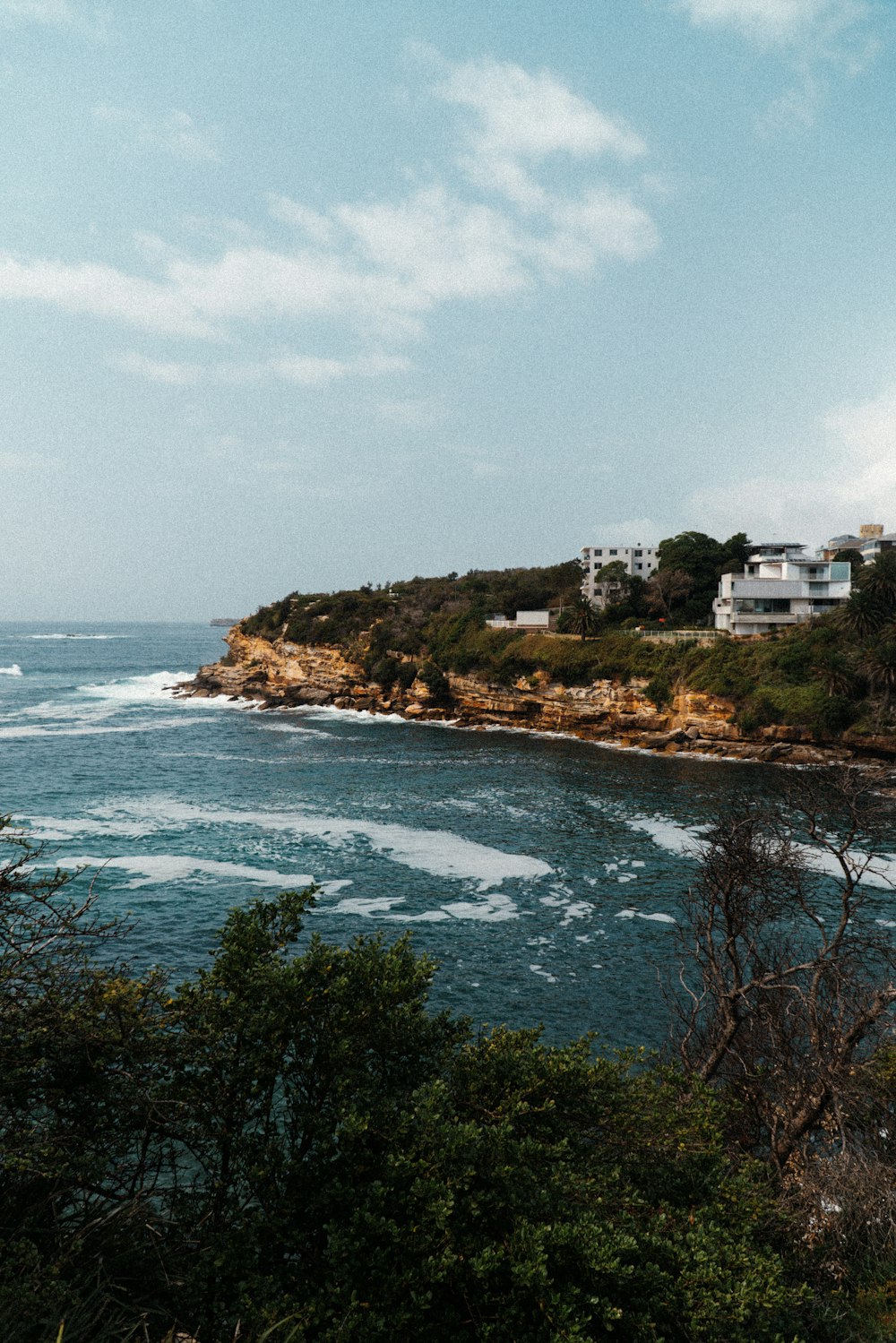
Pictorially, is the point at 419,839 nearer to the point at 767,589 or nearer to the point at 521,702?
the point at 521,702

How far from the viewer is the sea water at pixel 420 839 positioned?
22.5m

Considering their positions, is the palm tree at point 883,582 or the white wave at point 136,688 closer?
the palm tree at point 883,582

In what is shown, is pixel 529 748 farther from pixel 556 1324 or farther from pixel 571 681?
pixel 556 1324

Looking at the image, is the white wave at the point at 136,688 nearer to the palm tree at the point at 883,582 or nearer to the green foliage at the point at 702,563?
the green foliage at the point at 702,563

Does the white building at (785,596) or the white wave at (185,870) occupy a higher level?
the white building at (785,596)

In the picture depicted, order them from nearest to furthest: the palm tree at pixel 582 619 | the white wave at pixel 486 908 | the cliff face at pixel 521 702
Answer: the white wave at pixel 486 908 → the cliff face at pixel 521 702 → the palm tree at pixel 582 619

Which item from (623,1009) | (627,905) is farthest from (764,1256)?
(627,905)

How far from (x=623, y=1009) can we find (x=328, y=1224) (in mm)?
13977

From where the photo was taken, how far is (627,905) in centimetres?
2728

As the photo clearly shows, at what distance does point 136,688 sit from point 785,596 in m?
82.7

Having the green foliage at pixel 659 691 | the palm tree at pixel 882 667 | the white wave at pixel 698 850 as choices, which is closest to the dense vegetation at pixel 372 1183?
the white wave at pixel 698 850

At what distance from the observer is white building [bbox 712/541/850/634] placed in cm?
6788

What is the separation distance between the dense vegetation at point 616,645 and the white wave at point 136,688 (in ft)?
50.8

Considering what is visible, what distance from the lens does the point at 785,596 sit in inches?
2707
